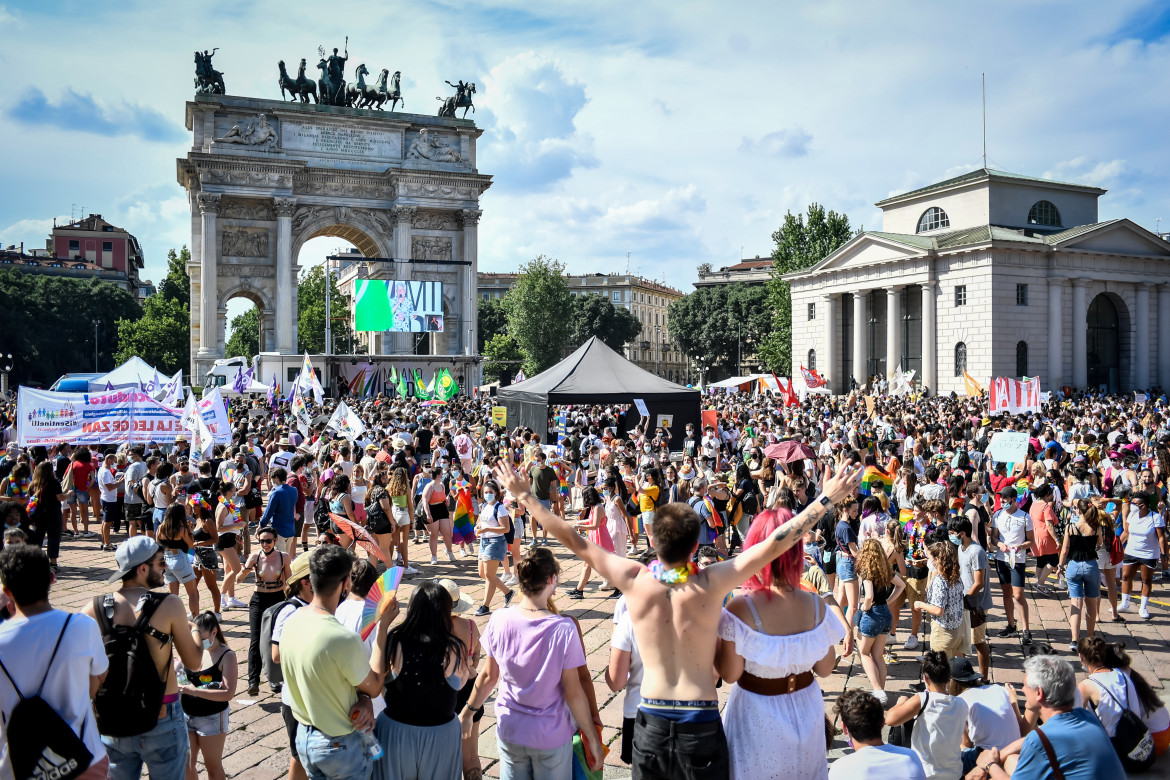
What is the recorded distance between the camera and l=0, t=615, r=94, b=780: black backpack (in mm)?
3439

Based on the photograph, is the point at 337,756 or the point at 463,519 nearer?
the point at 337,756

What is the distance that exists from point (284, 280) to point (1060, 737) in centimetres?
4840

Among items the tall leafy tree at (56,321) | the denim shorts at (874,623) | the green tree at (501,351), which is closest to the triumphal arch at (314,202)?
the tall leafy tree at (56,321)

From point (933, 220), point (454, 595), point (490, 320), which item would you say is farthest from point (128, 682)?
point (490, 320)

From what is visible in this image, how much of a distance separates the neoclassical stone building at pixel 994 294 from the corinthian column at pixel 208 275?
118ft

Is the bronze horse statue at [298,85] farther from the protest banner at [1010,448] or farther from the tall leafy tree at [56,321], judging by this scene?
the protest banner at [1010,448]

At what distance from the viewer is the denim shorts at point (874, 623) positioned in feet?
22.1

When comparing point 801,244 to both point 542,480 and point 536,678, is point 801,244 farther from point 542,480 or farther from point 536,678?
point 536,678

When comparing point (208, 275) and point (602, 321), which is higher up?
point (602, 321)

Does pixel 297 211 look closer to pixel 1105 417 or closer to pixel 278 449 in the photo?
pixel 278 449

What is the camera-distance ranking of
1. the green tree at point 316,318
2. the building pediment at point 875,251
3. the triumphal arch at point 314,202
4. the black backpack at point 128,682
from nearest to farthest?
the black backpack at point 128,682 < the building pediment at point 875,251 < the triumphal arch at point 314,202 < the green tree at point 316,318

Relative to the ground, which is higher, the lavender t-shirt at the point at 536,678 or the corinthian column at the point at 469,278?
the corinthian column at the point at 469,278

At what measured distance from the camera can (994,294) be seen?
42.8m

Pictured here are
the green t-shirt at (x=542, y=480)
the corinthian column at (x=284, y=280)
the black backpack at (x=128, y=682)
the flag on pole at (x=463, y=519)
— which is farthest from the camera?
the corinthian column at (x=284, y=280)
